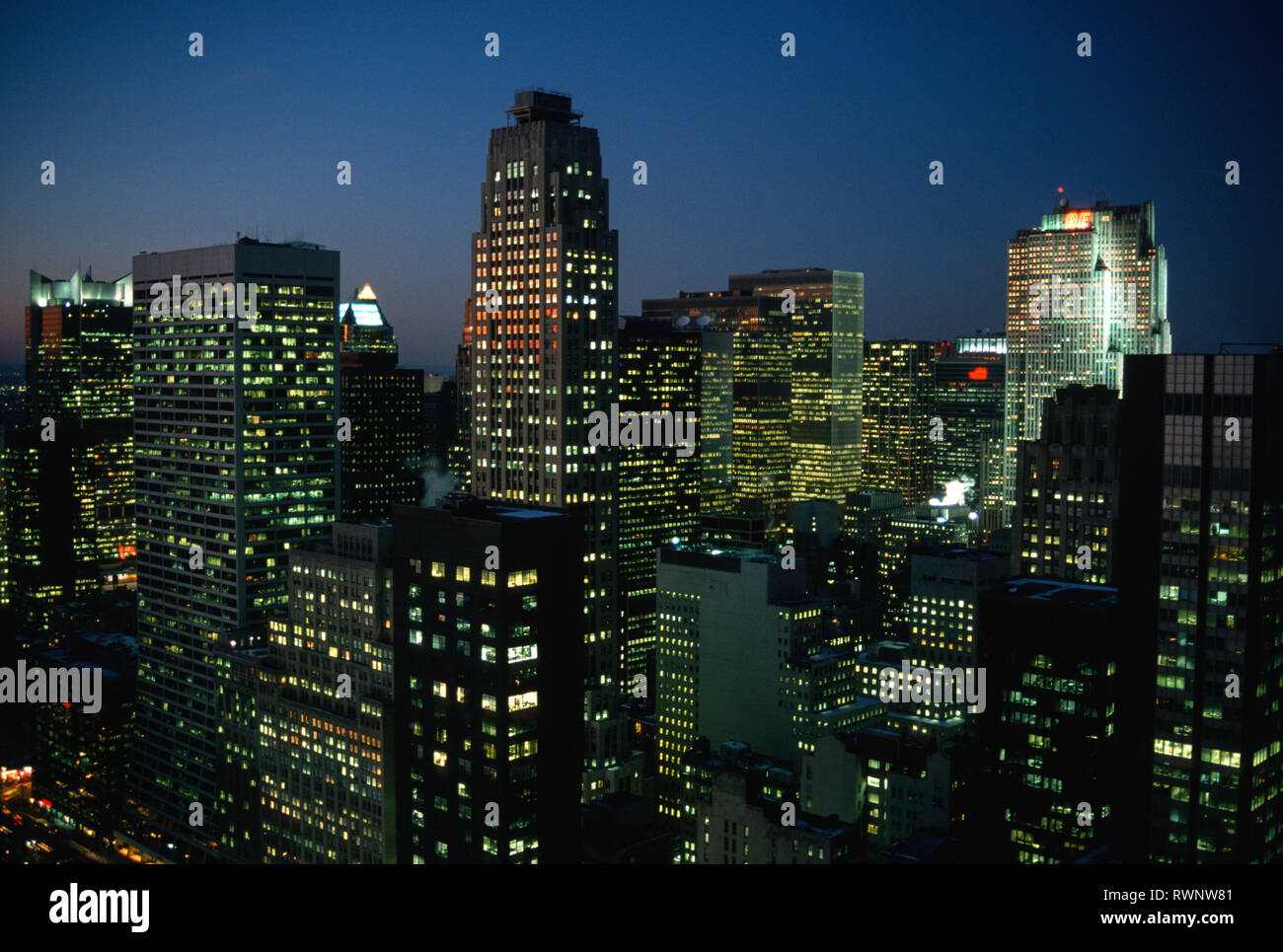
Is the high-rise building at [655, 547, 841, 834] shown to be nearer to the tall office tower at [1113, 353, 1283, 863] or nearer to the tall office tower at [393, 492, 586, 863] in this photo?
the tall office tower at [393, 492, 586, 863]

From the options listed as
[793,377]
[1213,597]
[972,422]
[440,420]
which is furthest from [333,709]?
[972,422]

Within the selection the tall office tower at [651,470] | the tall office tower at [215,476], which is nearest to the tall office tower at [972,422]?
the tall office tower at [651,470]

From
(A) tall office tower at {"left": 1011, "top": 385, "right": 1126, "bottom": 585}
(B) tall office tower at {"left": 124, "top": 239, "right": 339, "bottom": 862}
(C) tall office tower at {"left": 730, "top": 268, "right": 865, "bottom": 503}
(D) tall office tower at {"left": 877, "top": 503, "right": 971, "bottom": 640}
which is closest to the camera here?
(A) tall office tower at {"left": 1011, "top": 385, "right": 1126, "bottom": 585}

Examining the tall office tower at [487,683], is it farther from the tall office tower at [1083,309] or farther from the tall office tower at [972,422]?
the tall office tower at [972,422]

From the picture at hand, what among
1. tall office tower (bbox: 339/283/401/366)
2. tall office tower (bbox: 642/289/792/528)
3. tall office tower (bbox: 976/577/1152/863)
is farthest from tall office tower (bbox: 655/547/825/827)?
tall office tower (bbox: 339/283/401/366)
